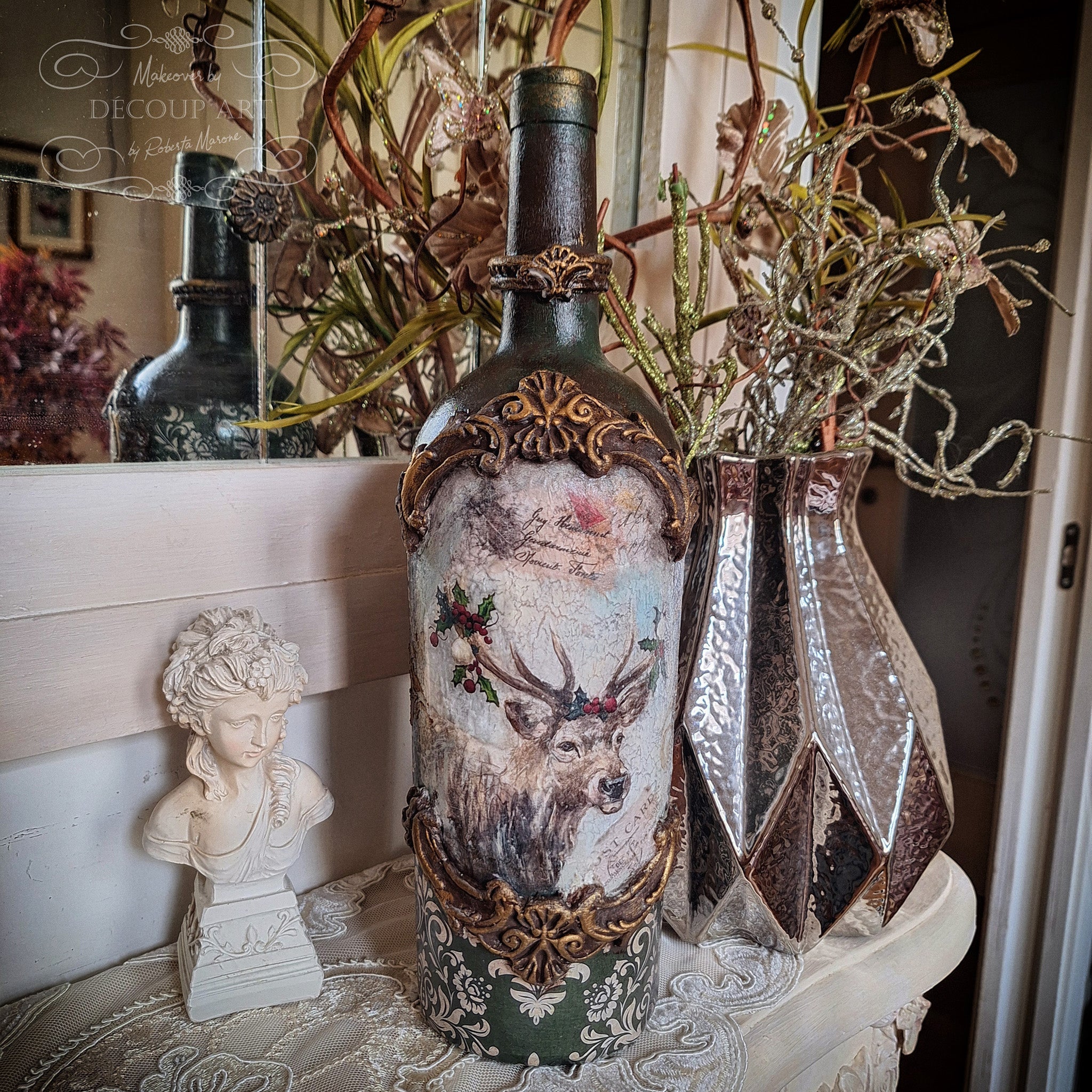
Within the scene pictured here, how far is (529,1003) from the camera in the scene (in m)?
0.63

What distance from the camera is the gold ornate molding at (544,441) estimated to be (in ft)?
1.86

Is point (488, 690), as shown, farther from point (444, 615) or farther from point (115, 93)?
point (115, 93)

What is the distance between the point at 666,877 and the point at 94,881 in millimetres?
464

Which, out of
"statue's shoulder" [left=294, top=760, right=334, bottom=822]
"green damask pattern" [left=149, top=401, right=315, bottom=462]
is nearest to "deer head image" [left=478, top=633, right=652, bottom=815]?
"statue's shoulder" [left=294, top=760, right=334, bottom=822]

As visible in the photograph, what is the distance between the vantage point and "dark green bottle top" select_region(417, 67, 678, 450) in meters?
0.57

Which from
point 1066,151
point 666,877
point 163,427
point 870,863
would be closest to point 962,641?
point 1066,151

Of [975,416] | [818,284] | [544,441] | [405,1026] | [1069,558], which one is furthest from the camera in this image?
[975,416]

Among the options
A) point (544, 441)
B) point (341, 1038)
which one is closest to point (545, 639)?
point (544, 441)

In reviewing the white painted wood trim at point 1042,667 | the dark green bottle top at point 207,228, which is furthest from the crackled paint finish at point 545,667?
the white painted wood trim at point 1042,667

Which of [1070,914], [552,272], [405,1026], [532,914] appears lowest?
[1070,914]

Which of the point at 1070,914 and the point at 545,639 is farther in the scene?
the point at 1070,914

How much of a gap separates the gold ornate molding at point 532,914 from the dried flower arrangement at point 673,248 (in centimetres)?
32

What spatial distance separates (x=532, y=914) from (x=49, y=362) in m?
0.52

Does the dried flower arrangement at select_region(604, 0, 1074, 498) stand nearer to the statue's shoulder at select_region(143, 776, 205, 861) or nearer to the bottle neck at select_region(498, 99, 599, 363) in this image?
the bottle neck at select_region(498, 99, 599, 363)
